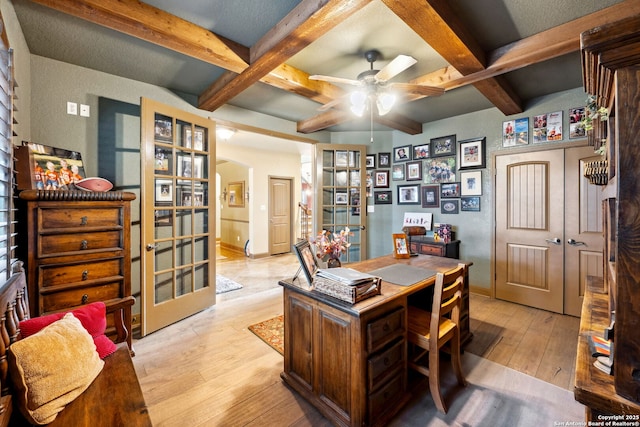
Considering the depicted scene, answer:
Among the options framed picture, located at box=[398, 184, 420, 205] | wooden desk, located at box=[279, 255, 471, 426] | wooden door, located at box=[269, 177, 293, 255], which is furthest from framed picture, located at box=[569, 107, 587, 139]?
wooden door, located at box=[269, 177, 293, 255]

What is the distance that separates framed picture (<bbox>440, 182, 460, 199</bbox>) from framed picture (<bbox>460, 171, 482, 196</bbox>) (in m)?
0.05

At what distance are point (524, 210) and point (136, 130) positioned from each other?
14.9ft

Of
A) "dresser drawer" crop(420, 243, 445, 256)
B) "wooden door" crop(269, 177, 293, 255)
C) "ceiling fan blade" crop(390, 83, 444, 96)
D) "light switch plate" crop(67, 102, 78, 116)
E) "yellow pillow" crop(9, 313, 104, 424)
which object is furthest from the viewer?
"wooden door" crop(269, 177, 293, 255)

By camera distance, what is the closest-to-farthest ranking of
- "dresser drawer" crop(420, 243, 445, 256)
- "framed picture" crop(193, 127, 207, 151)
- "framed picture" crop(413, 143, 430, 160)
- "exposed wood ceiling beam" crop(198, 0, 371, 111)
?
"exposed wood ceiling beam" crop(198, 0, 371, 111) < "framed picture" crop(193, 127, 207, 151) < "dresser drawer" crop(420, 243, 445, 256) < "framed picture" crop(413, 143, 430, 160)

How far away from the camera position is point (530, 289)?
3.38m

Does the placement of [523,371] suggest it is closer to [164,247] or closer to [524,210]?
[524,210]

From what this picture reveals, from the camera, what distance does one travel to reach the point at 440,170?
4.07 metres

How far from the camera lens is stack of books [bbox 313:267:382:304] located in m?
1.49

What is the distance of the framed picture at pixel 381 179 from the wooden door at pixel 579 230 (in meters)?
2.29

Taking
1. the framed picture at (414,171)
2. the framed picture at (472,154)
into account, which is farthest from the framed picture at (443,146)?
the framed picture at (414,171)

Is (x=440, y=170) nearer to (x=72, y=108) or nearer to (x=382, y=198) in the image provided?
(x=382, y=198)

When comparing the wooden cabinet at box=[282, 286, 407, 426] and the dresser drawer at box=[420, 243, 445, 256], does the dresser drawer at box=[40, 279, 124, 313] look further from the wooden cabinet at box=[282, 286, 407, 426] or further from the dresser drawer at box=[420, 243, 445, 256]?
the dresser drawer at box=[420, 243, 445, 256]

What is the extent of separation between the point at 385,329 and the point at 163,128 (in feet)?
9.10

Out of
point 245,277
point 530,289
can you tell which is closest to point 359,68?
point 530,289
